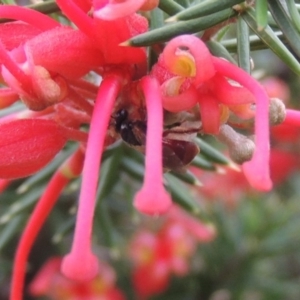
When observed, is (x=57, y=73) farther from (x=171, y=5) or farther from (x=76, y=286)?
(x=76, y=286)

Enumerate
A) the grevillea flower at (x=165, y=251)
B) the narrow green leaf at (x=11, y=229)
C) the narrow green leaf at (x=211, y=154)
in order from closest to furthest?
the narrow green leaf at (x=211, y=154), the narrow green leaf at (x=11, y=229), the grevillea flower at (x=165, y=251)

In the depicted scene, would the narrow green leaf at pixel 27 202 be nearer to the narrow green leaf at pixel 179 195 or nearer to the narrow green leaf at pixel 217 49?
the narrow green leaf at pixel 179 195

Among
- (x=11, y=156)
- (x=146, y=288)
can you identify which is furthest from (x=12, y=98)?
(x=146, y=288)

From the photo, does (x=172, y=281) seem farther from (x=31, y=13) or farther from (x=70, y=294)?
(x=31, y=13)

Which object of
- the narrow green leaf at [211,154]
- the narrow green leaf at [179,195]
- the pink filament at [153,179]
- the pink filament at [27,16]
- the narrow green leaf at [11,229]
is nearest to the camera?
the pink filament at [153,179]

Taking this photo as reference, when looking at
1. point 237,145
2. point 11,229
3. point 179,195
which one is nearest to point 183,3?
point 237,145

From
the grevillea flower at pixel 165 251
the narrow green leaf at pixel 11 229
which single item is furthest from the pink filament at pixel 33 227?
the grevillea flower at pixel 165 251
